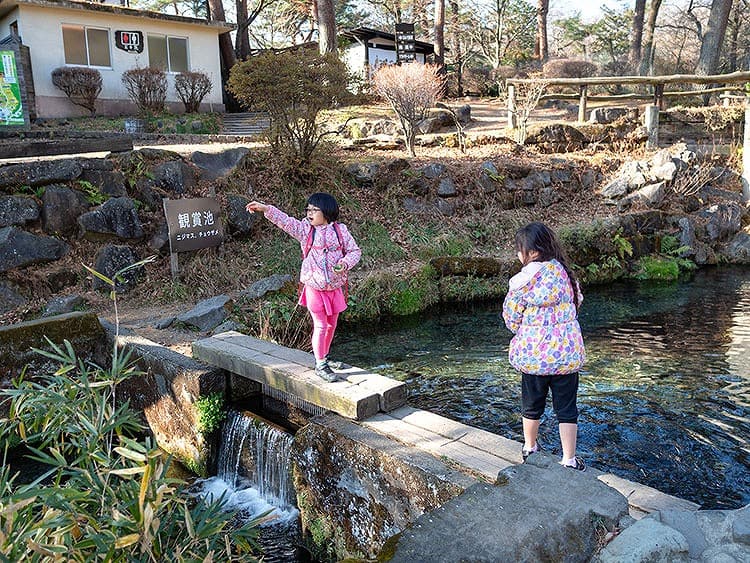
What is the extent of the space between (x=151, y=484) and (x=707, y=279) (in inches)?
424

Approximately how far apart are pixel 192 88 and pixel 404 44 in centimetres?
629

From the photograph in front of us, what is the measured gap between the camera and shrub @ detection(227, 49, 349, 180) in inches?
385

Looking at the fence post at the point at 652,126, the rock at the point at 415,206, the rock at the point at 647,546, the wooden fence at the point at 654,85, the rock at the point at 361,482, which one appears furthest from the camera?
the fence post at the point at 652,126

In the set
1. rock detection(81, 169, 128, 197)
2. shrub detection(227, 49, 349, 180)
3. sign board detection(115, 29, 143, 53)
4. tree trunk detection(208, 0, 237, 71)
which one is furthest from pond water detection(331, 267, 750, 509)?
tree trunk detection(208, 0, 237, 71)

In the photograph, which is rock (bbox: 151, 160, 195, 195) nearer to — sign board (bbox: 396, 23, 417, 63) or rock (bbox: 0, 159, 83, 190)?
rock (bbox: 0, 159, 83, 190)

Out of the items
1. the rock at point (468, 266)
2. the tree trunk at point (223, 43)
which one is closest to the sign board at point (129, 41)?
the tree trunk at point (223, 43)

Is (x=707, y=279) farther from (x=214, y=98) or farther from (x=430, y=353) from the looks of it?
(x=214, y=98)

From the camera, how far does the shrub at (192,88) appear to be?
59.5 feet

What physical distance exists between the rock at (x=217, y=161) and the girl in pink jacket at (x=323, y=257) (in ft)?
18.8

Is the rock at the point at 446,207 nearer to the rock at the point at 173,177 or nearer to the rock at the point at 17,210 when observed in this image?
the rock at the point at 173,177

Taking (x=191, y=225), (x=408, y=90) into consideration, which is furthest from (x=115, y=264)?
(x=408, y=90)

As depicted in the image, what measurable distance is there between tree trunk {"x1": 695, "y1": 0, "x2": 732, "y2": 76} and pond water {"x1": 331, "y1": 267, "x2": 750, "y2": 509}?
1155 centimetres

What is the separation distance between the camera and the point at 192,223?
8.31 meters

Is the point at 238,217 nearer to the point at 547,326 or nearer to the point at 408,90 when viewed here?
the point at 408,90
